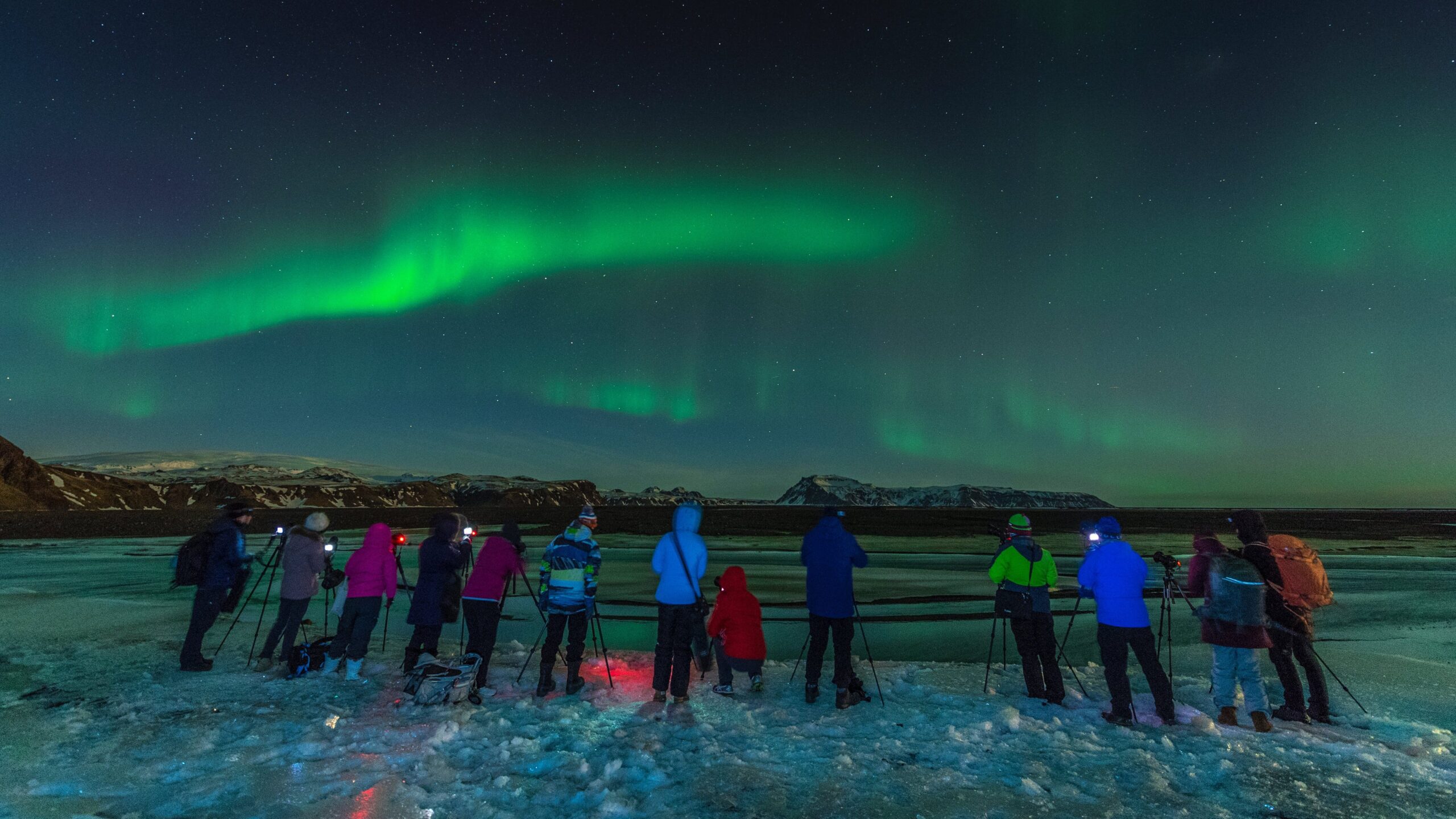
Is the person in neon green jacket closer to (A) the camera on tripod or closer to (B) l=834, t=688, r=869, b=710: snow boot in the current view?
(A) the camera on tripod

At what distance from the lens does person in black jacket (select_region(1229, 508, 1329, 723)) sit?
7.52 meters

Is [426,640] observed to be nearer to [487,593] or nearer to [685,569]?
[487,593]

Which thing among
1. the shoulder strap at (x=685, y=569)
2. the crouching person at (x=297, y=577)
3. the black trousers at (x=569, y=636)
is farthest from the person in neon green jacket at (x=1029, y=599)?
the crouching person at (x=297, y=577)

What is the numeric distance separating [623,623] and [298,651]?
292 inches

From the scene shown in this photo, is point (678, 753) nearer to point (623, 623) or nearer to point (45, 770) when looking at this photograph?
point (45, 770)

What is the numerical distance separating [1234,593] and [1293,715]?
1.77 m

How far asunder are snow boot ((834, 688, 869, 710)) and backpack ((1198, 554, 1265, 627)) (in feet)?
12.9

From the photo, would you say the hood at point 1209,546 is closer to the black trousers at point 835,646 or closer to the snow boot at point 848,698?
the black trousers at point 835,646

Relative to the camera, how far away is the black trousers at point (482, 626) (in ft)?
28.7

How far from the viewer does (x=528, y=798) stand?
18.1 feet

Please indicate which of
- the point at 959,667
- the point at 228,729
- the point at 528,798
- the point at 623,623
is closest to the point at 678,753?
the point at 528,798

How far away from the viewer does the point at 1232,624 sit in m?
7.28

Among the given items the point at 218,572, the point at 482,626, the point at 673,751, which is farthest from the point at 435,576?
the point at 673,751

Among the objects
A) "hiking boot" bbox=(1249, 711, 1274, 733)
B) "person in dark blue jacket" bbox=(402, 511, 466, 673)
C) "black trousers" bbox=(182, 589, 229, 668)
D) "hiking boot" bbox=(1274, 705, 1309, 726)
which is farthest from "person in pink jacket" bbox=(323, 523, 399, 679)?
"hiking boot" bbox=(1274, 705, 1309, 726)
